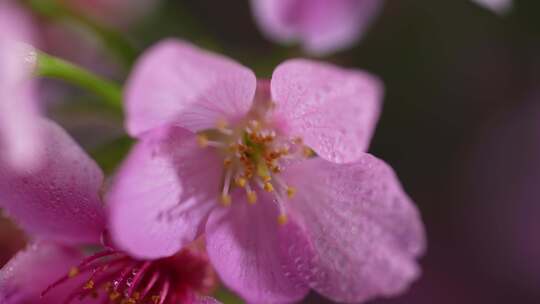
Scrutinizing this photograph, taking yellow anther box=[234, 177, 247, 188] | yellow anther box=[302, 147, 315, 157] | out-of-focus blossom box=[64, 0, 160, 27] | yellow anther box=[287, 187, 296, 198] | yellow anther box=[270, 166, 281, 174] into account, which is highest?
yellow anther box=[302, 147, 315, 157]

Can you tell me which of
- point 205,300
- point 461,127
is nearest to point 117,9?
point 461,127

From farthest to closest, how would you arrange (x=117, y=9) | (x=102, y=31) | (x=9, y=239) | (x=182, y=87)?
1. (x=117, y=9)
2. (x=102, y=31)
3. (x=9, y=239)
4. (x=182, y=87)

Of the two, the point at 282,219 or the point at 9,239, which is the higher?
the point at 282,219

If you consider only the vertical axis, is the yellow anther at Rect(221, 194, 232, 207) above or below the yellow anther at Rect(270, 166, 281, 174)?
below

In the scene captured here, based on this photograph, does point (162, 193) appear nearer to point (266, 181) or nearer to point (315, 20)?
point (266, 181)

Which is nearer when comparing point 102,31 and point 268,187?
point 268,187

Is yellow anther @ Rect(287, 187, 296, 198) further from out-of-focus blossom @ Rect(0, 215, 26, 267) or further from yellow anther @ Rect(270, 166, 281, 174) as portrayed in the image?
out-of-focus blossom @ Rect(0, 215, 26, 267)

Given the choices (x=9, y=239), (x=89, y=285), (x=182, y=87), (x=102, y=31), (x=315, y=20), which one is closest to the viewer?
(x=182, y=87)

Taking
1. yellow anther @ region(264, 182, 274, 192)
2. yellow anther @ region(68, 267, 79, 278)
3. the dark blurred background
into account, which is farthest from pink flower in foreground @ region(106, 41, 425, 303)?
the dark blurred background

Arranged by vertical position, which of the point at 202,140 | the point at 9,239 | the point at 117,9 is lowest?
the point at 9,239
